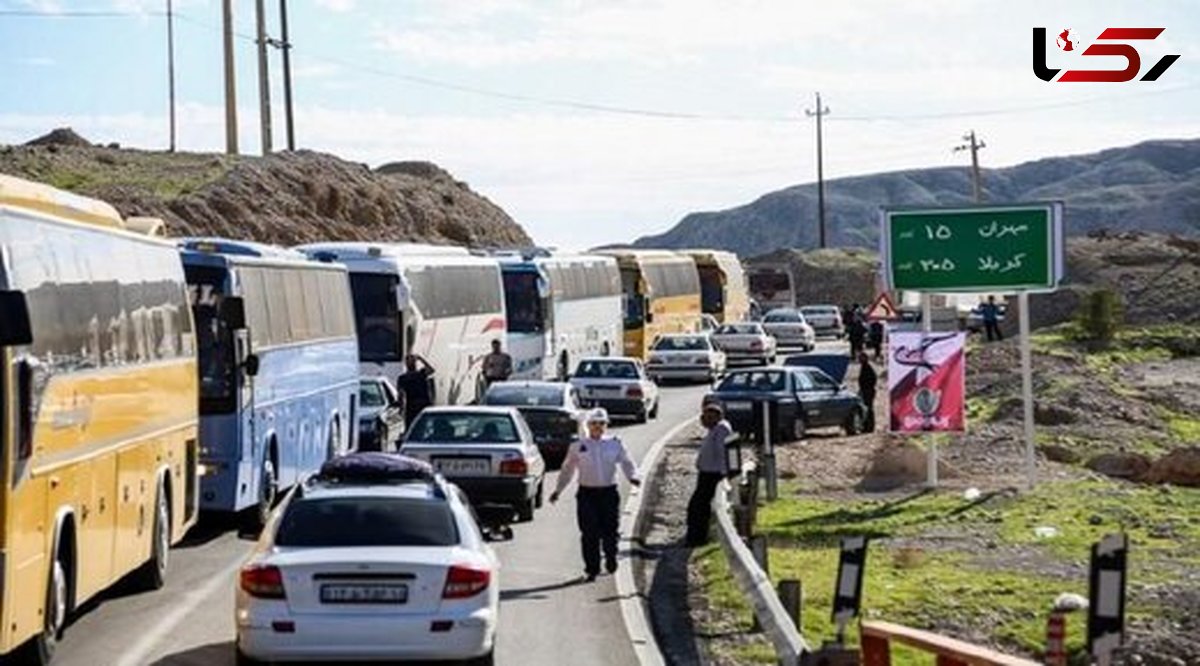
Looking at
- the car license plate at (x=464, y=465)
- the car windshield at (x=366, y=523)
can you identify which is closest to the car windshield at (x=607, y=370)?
the car license plate at (x=464, y=465)

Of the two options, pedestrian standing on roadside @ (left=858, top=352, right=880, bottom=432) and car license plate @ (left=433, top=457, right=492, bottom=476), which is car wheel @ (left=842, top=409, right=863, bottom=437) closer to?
pedestrian standing on roadside @ (left=858, top=352, right=880, bottom=432)

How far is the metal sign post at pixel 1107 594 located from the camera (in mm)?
10727

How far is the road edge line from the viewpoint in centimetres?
1644

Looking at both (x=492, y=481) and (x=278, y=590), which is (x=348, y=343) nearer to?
(x=492, y=481)

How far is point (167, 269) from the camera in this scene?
21.2 meters

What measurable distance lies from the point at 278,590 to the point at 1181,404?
40.1 m

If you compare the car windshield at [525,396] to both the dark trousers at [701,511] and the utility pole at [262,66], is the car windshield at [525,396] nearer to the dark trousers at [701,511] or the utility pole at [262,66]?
the dark trousers at [701,511]

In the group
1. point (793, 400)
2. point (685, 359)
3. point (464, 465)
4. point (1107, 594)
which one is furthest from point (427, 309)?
point (1107, 594)

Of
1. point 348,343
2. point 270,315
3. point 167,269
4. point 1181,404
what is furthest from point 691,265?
point 167,269

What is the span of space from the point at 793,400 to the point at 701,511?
696 inches

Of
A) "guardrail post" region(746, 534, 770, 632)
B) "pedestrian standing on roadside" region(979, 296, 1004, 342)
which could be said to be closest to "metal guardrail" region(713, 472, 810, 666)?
"guardrail post" region(746, 534, 770, 632)

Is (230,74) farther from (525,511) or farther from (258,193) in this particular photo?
(525,511)

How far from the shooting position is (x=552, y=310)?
173ft

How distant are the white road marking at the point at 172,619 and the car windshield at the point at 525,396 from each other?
11.7 metres
